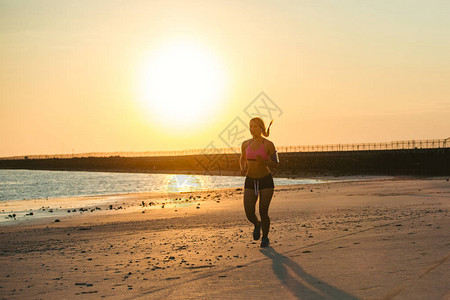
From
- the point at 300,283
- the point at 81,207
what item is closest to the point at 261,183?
the point at 300,283

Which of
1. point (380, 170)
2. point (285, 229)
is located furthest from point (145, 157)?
point (285, 229)

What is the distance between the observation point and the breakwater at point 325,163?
73438mm

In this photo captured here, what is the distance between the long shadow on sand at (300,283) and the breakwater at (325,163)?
57220mm

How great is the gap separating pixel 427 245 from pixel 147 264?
4.60 meters

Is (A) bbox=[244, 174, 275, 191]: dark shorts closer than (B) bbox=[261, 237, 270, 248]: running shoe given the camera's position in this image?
No

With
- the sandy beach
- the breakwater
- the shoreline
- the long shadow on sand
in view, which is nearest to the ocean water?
the shoreline

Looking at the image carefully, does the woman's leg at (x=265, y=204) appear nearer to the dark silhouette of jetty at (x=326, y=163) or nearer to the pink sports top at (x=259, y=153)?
the pink sports top at (x=259, y=153)

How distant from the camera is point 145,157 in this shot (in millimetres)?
166750

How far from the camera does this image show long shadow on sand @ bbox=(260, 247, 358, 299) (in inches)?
240

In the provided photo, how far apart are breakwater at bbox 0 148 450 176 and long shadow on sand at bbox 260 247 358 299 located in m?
57.2

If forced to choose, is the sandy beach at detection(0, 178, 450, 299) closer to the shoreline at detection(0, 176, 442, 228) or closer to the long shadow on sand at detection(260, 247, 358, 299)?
the long shadow on sand at detection(260, 247, 358, 299)

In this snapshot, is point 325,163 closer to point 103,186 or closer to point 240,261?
point 103,186

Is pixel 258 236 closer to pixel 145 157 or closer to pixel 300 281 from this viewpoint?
pixel 300 281

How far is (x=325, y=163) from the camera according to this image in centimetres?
9388
